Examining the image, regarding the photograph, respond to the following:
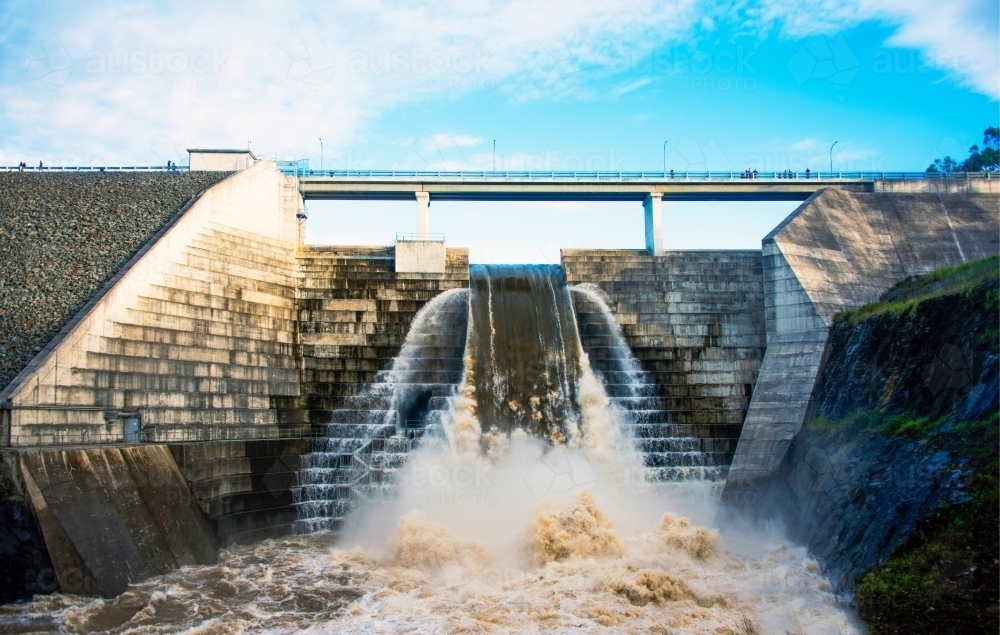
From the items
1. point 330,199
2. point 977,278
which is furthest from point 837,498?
point 330,199

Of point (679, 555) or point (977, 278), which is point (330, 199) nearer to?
point (679, 555)

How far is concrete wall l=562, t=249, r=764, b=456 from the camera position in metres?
22.6

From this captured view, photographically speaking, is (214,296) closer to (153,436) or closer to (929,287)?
(153,436)

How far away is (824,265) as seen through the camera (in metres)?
23.6

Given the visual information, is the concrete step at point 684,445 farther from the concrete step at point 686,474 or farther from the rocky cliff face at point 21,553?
the rocky cliff face at point 21,553

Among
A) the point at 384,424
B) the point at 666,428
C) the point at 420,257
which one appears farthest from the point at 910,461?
the point at 420,257

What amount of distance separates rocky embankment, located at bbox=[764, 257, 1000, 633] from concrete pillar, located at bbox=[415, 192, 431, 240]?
45.2 ft

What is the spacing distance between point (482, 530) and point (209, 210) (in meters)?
12.7

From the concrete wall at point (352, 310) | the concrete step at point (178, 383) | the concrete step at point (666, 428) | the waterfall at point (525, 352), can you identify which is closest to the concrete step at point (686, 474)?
the concrete step at point (666, 428)

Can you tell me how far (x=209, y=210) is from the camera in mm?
23516

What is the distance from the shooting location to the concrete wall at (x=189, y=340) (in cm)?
1625

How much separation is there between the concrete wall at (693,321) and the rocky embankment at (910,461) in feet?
10.0

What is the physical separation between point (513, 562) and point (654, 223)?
606 inches

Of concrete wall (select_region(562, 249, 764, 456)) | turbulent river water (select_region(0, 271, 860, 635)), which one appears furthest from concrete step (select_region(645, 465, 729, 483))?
concrete wall (select_region(562, 249, 764, 456))
